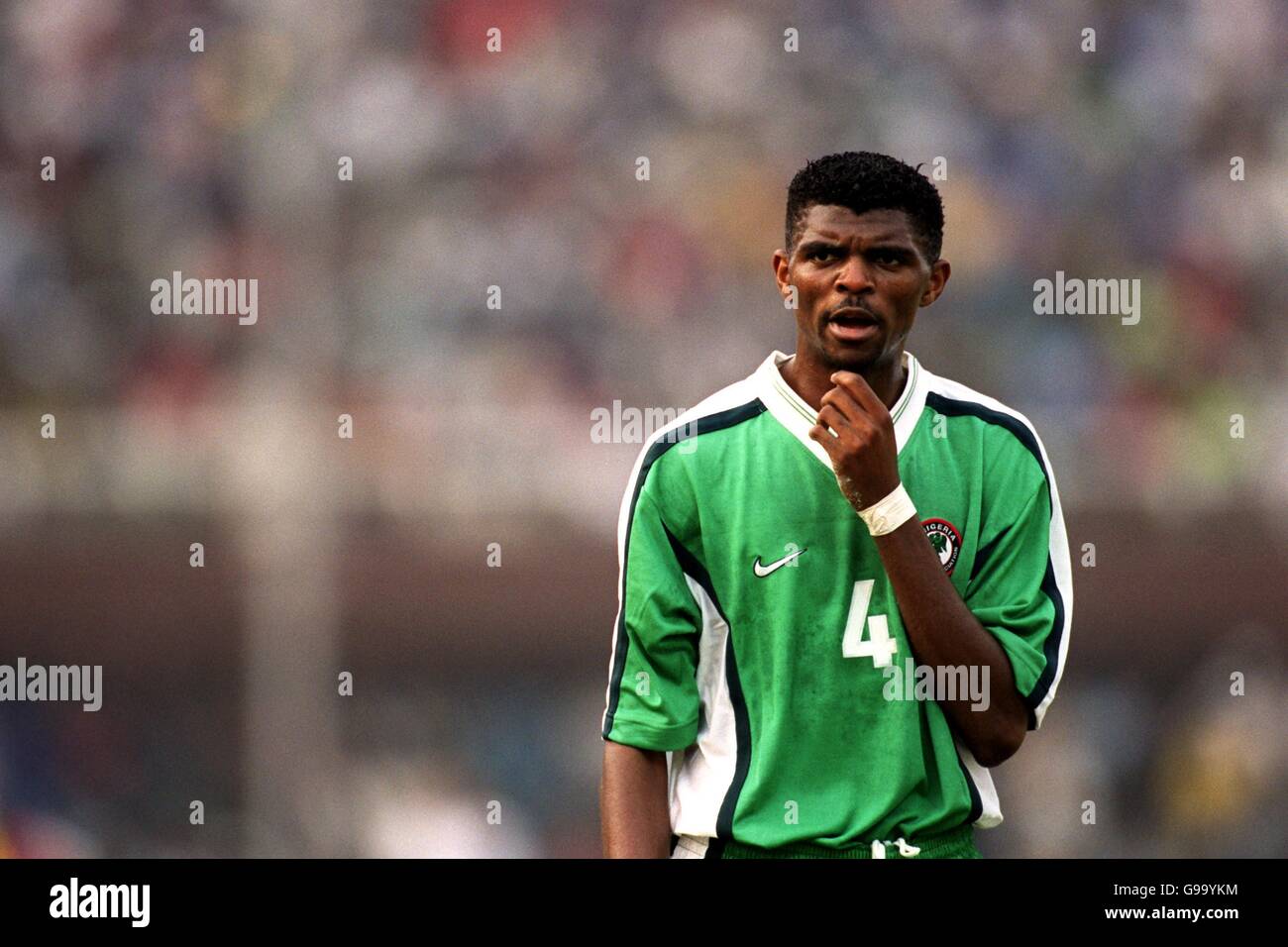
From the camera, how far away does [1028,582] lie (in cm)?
215

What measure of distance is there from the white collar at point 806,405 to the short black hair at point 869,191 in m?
0.17

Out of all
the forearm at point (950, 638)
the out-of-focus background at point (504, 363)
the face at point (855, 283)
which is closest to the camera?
the forearm at point (950, 638)

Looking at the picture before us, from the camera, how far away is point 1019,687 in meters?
2.07

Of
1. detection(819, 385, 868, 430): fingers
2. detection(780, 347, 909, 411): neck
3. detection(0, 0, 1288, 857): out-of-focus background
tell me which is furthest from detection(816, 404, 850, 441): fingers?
detection(0, 0, 1288, 857): out-of-focus background

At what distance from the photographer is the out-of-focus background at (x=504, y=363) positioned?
5.04 metres

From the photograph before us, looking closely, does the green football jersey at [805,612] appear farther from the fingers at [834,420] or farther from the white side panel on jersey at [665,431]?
the fingers at [834,420]

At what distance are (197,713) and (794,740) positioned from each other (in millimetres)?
3618

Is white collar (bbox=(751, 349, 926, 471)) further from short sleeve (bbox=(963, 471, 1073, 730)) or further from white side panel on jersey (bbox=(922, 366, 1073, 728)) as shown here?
short sleeve (bbox=(963, 471, 1073, 730))

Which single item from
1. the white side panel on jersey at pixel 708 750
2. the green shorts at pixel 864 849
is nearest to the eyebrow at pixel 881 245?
the white side panel on jersey at pixel 708 750

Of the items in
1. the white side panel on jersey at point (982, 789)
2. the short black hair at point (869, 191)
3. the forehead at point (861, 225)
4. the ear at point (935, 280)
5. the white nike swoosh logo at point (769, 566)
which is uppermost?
the short black hair at point (869, 191)

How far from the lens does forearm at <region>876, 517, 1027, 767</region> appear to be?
Result: 198 cm

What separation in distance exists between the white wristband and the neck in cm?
20
